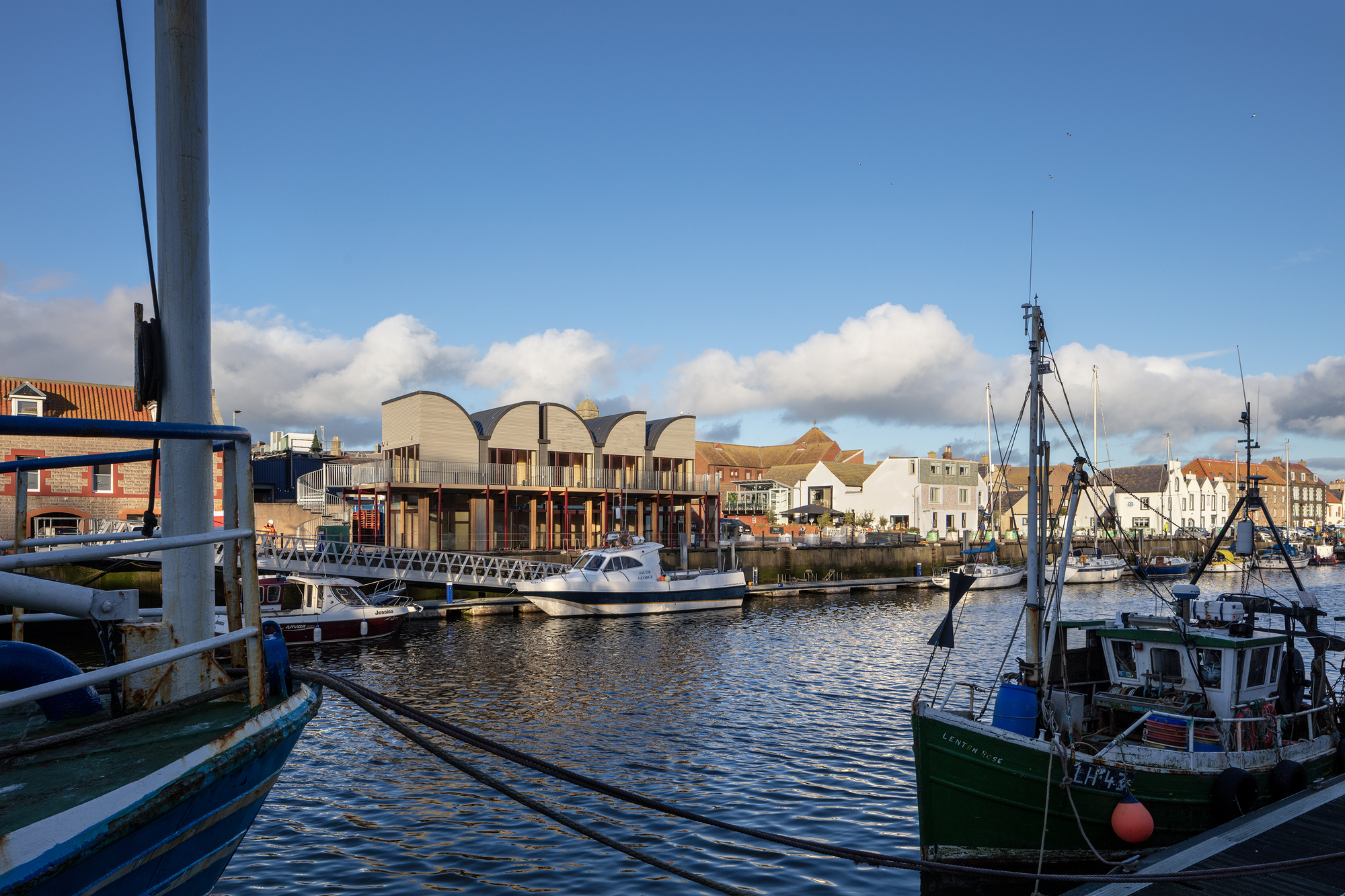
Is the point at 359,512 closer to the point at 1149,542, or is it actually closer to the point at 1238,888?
the point at 1238,888

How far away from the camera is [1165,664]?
13172 millimetres

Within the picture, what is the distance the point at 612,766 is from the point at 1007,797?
23.1ft

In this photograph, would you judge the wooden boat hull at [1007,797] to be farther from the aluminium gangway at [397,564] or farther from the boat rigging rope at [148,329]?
Answer: the aluminium gangway at [397,564]

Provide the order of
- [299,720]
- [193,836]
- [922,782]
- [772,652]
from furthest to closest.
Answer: [772,652] < [922,782] < [299,720] < [193,836]

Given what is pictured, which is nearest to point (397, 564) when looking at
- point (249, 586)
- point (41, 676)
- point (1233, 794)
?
point (1233, 794)

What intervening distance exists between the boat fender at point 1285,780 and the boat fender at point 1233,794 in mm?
623

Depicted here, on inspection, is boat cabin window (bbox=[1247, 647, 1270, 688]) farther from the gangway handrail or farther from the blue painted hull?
the gangway handrail

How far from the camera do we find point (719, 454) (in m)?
105

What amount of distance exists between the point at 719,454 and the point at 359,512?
61.1m

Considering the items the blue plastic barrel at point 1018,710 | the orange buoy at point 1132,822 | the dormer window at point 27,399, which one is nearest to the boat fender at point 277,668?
the orange buoy at point 1132,822

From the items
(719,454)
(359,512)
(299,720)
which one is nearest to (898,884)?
(299,720)

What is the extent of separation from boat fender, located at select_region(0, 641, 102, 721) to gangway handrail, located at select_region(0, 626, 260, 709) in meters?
0.83

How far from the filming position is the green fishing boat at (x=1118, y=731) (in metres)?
10.7

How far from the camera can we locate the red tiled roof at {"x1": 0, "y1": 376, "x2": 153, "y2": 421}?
1663 inches
